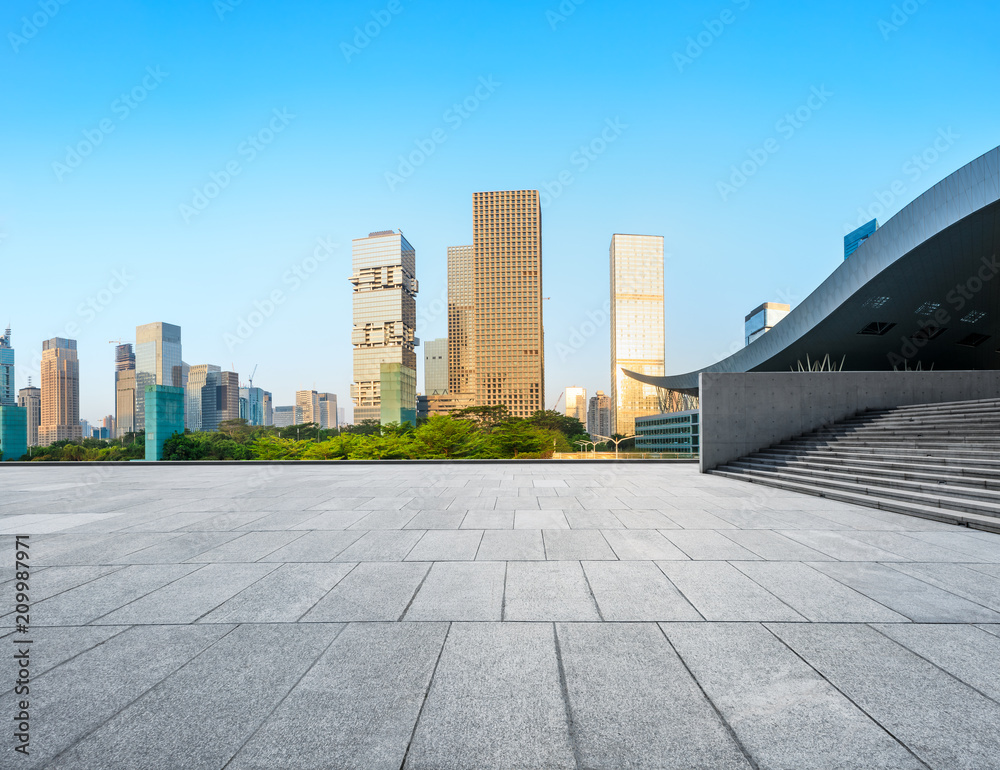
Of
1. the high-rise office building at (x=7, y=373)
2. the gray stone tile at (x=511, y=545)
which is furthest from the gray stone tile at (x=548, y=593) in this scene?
the high-rise office building at (x=7, y=373)

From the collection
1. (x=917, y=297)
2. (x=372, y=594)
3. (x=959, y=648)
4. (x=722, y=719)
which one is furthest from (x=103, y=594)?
(x=917, y=297)

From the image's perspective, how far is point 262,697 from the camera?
305cm

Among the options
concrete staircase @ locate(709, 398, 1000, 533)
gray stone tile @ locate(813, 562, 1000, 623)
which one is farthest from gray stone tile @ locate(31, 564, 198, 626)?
concrete staircase @ locate(709, 398, 1000, 533)

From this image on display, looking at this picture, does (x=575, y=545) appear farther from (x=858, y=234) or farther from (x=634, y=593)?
(x=858, y=234)

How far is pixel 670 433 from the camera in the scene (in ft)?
283

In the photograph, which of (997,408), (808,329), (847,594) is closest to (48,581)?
(847,594)

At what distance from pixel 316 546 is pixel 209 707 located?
3994 mm

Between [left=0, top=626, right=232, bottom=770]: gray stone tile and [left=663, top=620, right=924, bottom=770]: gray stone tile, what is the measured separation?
→ 11.4 feet

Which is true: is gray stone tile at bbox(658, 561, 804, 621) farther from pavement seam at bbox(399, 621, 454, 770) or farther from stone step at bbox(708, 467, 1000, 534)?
stone step at bbox(708, 467, 1000, 534)

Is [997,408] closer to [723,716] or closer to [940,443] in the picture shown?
[940,443]

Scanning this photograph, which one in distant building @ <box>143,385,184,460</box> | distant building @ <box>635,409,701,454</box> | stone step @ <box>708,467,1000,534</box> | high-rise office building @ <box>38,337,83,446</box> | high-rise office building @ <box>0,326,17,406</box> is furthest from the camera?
high-rise office building @ <box>38,337,83,446</box>

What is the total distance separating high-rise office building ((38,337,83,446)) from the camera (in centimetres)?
16538

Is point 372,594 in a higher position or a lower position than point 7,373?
lower

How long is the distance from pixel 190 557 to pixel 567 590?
4994mm
